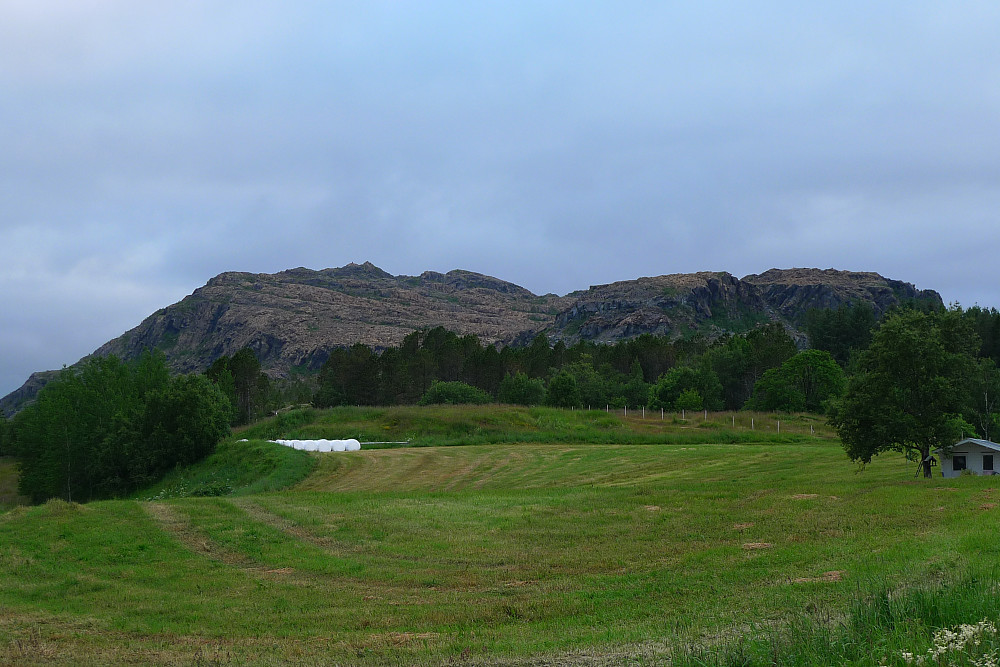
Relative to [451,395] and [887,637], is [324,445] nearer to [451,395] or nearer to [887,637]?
[451,395]

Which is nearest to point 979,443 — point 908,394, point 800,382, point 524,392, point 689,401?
point 908,394

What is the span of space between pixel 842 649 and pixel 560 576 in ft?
35.7

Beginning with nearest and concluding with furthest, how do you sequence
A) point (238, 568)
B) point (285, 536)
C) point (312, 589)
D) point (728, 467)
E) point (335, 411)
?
1. point (312, 589)
2. point (238, 568)
3. point (285, 536)
4. point (728, 467)
5. point (335, 411)

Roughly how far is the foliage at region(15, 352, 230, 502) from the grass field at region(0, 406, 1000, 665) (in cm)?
3370

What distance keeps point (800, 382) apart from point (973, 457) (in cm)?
8043

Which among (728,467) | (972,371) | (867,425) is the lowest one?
(728,467)

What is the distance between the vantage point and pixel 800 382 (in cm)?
11238

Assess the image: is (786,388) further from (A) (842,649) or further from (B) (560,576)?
(A) (842,649)

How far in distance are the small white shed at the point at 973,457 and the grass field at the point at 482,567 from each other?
306cm

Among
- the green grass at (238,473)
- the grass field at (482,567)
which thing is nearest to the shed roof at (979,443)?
the grass field at (482,567)

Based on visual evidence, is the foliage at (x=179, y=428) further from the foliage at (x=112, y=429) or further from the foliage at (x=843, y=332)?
the foliage at (x=843, y=332)

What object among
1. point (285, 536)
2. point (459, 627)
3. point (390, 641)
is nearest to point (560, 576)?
point (459, 627)

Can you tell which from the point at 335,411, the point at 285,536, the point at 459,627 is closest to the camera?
the point at 459,627

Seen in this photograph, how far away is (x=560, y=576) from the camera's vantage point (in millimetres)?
18422
